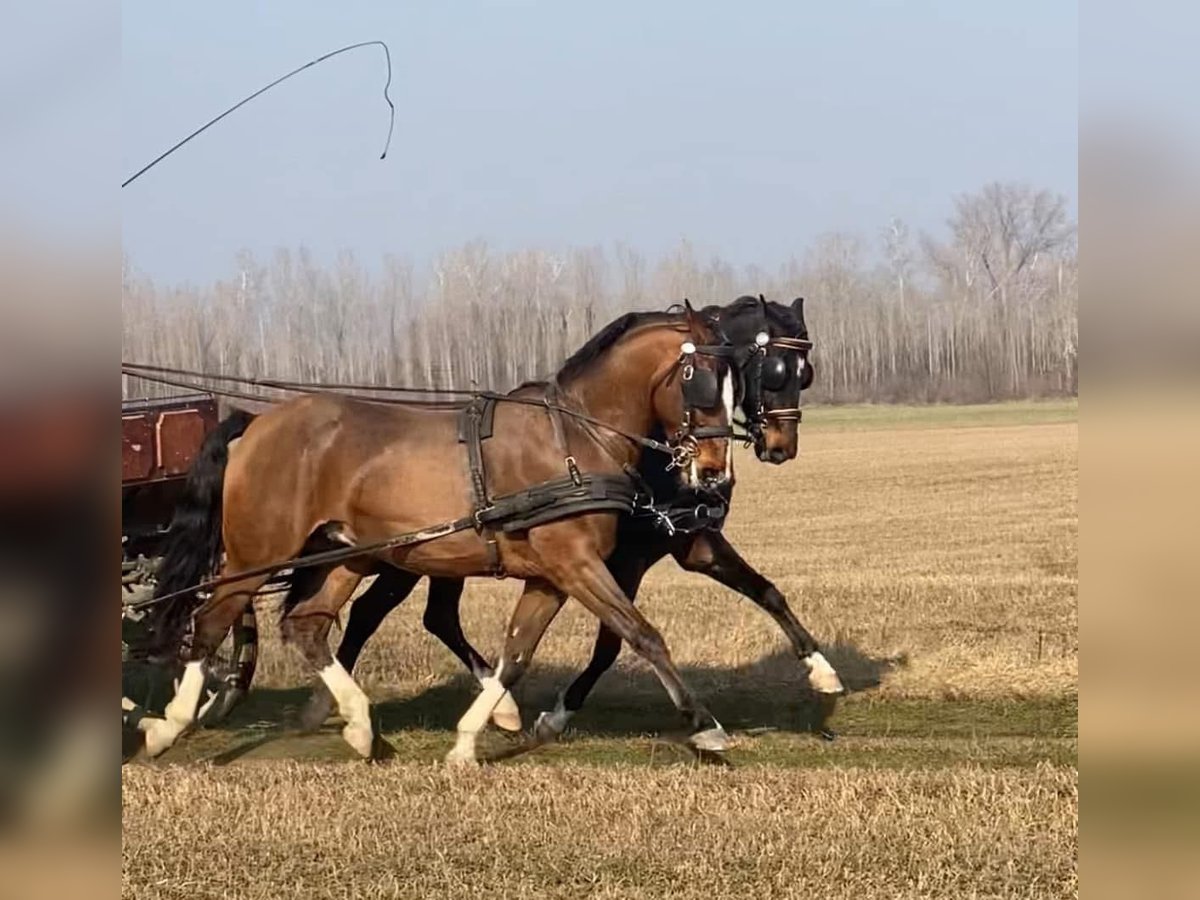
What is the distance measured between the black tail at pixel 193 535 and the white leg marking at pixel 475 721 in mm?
1522

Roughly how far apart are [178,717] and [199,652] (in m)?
0.35

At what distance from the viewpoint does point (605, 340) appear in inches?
299

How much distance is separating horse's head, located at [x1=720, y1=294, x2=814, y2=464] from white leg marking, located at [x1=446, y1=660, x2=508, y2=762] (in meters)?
1.79

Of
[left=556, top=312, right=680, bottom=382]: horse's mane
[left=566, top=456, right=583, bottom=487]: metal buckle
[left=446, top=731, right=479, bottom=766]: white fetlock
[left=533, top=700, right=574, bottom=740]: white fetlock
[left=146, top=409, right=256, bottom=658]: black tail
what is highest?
[left=556, top=312, right=680, bottom=382]: horse's mane

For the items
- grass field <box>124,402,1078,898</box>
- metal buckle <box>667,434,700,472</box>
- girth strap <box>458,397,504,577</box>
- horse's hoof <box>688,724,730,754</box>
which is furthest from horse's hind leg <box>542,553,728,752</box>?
metal buckle <box>667,434,700,472</box>

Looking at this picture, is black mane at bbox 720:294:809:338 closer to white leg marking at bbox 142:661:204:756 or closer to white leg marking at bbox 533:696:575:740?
white leg marking at bbox 533:696:575:740

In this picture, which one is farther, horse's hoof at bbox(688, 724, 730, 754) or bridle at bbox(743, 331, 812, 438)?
bridle at bbox(743, 331, 812, 438)

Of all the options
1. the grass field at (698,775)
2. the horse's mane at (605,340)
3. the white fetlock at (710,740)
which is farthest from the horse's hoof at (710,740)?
the horse's mane at (605,340)

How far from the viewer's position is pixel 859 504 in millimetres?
25703

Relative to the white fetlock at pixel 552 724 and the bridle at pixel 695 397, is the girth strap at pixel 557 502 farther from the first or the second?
the white fetlock at pixel 552 724

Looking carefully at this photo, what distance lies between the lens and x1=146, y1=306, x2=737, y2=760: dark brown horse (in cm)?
725
